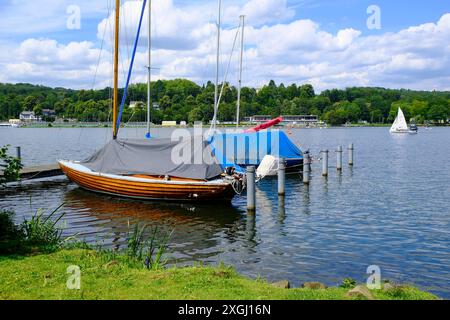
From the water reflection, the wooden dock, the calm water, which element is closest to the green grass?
the calm water

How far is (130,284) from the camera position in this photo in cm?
891

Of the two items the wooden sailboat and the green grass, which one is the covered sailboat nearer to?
the wooden sailboat

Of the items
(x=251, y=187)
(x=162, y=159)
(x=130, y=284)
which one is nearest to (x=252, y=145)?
(x=162, y=159)

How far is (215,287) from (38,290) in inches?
124

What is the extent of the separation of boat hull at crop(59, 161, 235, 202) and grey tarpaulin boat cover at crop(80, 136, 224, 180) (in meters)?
0.50

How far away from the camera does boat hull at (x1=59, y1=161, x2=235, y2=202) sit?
21672 millimetres

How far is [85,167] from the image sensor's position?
88.4ft

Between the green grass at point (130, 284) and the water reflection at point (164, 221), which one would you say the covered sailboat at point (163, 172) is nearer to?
the water reflection at point (164, 221)

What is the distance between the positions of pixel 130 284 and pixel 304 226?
1103 cm

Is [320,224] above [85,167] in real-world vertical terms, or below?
below

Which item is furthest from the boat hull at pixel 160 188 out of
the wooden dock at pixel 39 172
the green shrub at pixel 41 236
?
the green shrub at pixel 41 236

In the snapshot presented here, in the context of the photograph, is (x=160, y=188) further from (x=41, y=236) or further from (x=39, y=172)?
(x=39, y=172)
